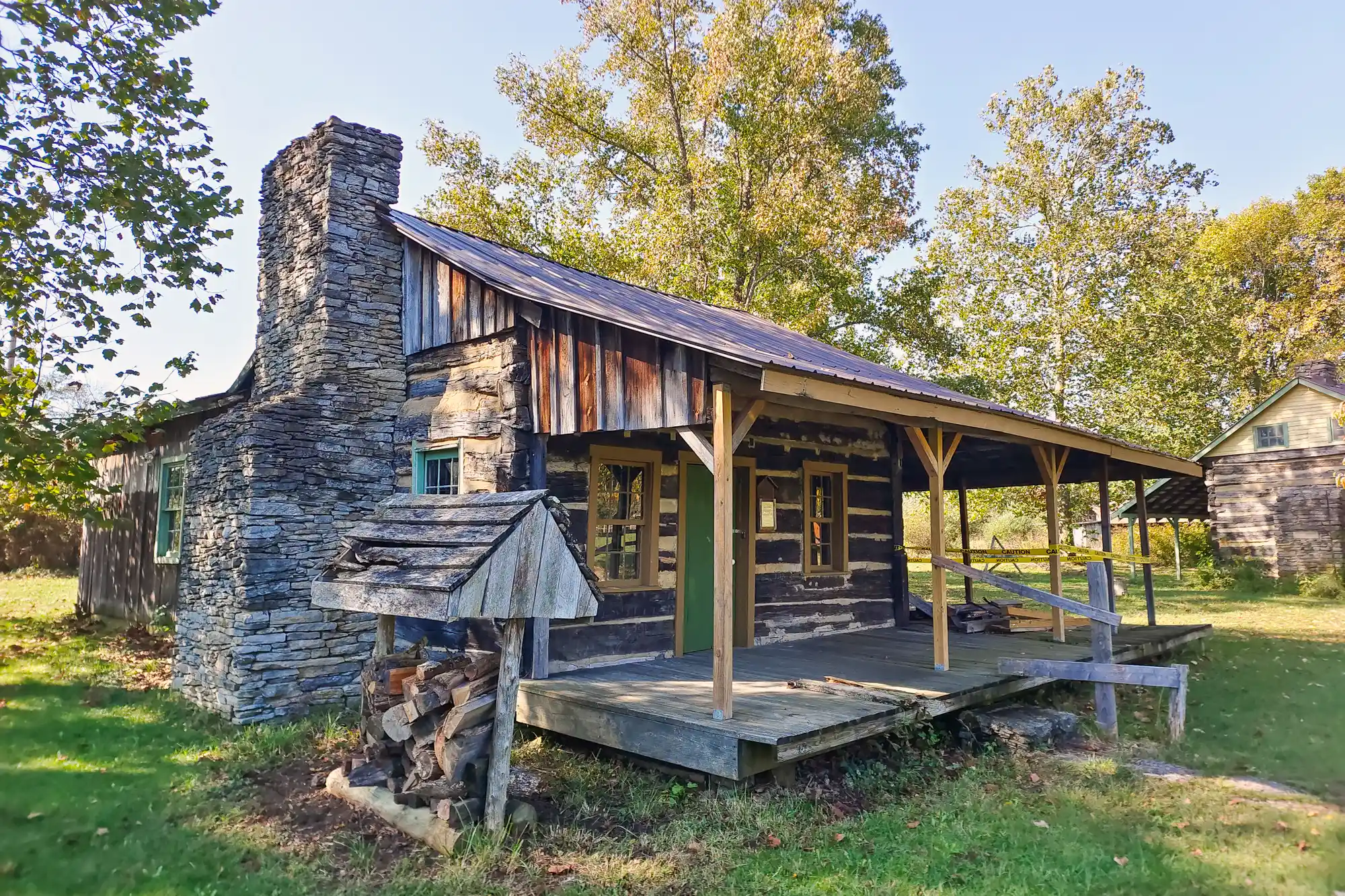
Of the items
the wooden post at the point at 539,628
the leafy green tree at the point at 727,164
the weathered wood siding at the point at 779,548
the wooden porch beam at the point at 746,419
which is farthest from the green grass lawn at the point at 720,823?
the leafy green tree at the point at 727,164

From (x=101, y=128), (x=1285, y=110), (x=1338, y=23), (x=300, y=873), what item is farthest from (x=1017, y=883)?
(x=1285, y=110)

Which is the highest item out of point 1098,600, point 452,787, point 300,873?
point 1098,600

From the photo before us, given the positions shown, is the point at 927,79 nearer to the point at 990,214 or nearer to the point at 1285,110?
the point at 990,214

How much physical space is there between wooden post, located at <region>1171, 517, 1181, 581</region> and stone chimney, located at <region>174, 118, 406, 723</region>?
25.0 meters

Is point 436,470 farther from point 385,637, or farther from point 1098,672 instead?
point 1098,672

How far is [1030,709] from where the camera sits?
807 centimetres

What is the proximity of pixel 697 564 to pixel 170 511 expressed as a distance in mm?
8857

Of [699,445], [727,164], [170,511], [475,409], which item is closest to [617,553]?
[475,409]

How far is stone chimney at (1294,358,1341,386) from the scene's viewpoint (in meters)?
22.2

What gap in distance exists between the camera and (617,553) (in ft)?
29.5

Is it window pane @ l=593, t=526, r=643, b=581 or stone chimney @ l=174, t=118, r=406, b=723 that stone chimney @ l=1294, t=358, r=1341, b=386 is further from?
stone chimney @ l=174, t=118, r=406, b=723

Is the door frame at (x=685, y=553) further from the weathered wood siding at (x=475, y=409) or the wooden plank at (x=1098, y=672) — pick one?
the wooden plank at (x=1098, y=672)

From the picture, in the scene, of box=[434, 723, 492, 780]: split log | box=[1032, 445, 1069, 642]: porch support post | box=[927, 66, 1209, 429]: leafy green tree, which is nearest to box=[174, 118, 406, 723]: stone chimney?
box=[434, 723, 492, 780]: split log

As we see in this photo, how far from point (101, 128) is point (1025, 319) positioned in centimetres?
2409
